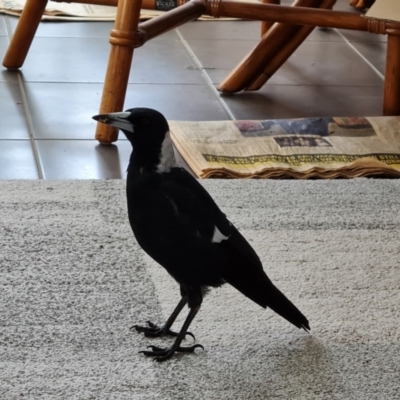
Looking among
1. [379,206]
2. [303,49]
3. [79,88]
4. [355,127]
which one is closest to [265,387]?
[379,206]

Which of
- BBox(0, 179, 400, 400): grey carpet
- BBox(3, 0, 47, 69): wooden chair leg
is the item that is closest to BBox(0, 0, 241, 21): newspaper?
BBox(3, 0, 47, 69): wooden chair leg

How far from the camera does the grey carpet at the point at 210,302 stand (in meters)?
0.96

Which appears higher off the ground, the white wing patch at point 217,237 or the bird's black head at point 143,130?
the bird's black head at point 143,130

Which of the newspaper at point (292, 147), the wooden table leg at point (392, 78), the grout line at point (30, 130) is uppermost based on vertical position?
the wooden table leg at point (392, 78)

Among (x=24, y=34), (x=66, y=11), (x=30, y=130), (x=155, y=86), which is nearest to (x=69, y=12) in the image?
(x=66, y=11)

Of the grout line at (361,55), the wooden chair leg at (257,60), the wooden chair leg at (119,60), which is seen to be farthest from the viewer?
the grout line at (361,55)

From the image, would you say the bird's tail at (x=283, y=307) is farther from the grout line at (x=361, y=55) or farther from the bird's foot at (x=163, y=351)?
the grout line at (x=361, y=55)

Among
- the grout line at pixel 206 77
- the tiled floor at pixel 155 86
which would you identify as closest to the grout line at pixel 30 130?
the tiled floor at pixel 155 86

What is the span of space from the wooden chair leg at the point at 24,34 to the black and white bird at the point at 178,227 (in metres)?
1.10

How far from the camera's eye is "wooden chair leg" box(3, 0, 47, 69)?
6.53ft

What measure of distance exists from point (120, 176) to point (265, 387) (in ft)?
2.17

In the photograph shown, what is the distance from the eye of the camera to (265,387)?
96 centimetres

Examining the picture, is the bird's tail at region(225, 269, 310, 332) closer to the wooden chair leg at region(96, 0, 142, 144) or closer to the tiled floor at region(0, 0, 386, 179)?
the tiled floor at region(0, 0, 386, 179)

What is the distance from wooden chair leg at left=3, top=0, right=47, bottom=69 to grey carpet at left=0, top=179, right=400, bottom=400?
0.68m
